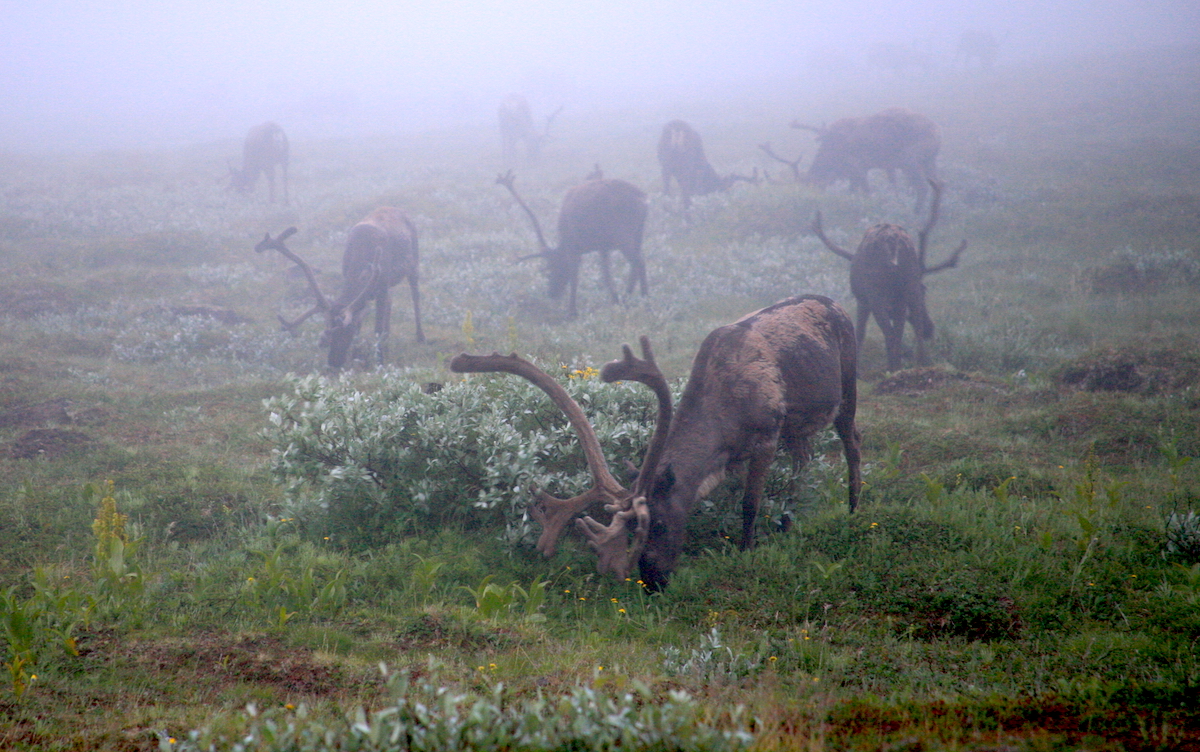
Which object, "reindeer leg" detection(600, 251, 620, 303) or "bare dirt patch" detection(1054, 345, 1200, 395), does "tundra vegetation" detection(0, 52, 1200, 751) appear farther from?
"reindeer leg" detection(600, 251, 620, 303)

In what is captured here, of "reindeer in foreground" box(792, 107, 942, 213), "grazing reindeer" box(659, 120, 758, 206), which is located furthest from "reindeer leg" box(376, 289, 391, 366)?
"reindeer in foreground" box(792, 107, 942, 213)

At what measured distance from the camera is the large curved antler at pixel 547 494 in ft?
18.5

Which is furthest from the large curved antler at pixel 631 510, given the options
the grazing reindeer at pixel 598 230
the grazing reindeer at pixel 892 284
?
the grazing reindeer at pixel 598 230

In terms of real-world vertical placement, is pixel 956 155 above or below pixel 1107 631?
above

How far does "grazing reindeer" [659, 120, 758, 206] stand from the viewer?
85.7 ft

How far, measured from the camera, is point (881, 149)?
25000mm

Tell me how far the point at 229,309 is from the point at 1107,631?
17.5m

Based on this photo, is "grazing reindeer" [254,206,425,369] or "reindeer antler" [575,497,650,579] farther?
"grazing reindeer" [254,206,425,369]

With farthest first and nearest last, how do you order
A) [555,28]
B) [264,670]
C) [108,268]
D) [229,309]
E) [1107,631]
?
[555,28]
[108,268]
[229,309]
[1107,631]
[264,670]

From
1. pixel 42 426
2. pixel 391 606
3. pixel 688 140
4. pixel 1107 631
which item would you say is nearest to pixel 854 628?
pixel 1107 631

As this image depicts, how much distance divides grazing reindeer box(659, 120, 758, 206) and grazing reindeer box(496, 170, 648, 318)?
7.88m

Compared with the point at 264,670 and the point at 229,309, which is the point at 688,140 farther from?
the point at 264,670

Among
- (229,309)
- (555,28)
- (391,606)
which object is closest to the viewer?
(391,606)

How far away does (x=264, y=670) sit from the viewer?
4.28 m
